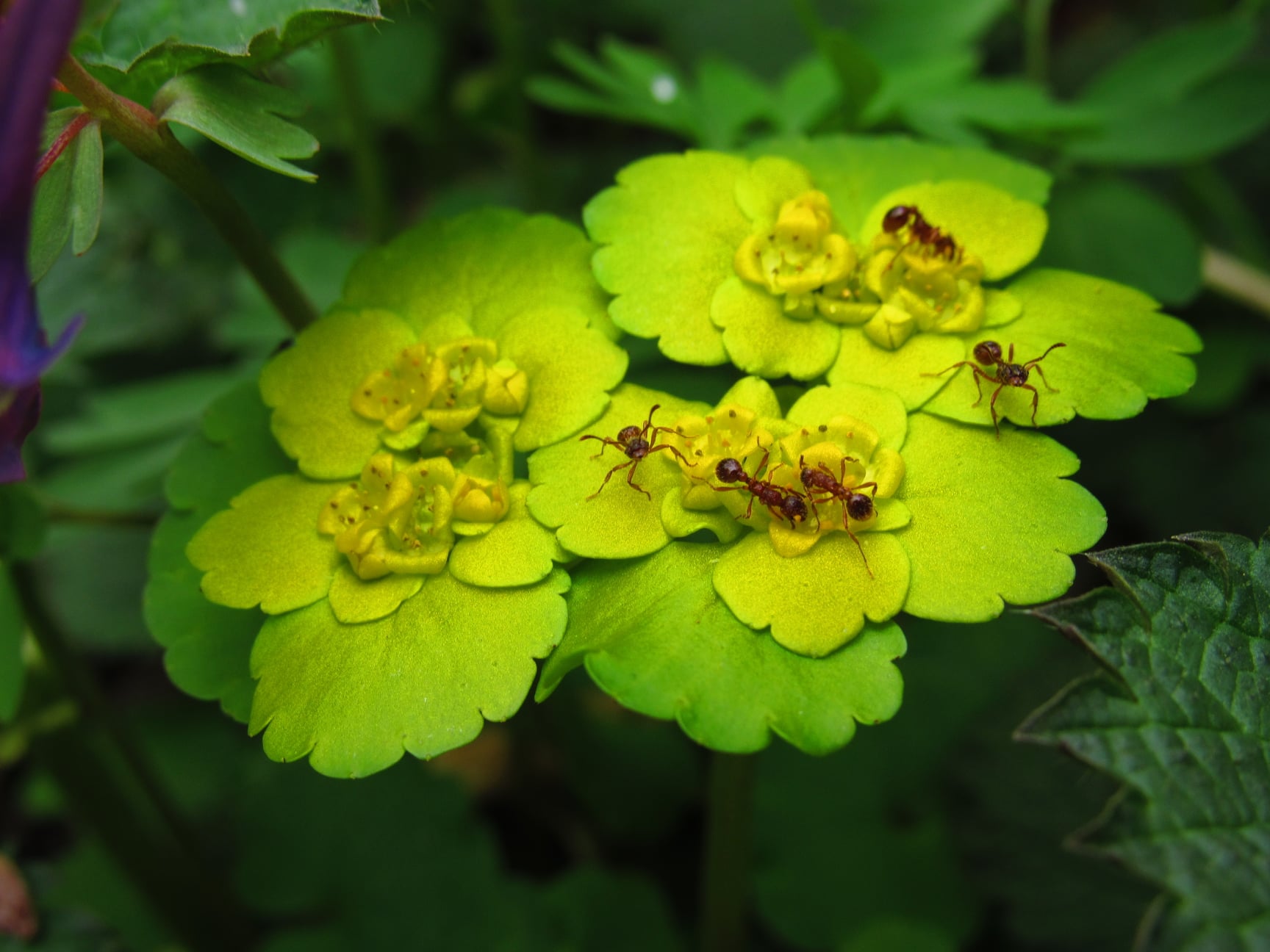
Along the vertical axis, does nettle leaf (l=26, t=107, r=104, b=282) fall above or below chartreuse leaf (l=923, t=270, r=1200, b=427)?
below

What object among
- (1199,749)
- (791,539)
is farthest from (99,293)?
(1199,749)

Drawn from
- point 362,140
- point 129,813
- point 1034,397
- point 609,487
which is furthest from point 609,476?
point 362,140

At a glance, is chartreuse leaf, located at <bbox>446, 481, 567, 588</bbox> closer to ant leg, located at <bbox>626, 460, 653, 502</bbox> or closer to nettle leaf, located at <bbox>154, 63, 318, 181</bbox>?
ant leg, located at <bbox>626, 460, 653, 502</bbox>

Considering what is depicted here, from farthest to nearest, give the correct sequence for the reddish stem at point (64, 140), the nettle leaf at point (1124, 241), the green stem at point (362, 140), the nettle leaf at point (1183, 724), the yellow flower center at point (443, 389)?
the green stem at point (362, 140)
the nettle leaf at point (1124, 241)
the yellow flower center at point (443, 389)
the reddish stem at point (64, 140)
the nettle leaf at point (1183, 724)

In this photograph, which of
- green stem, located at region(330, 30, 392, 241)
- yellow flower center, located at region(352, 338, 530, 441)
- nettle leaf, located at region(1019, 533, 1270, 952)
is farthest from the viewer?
green stem, located at region(330, 30, 392, 241)

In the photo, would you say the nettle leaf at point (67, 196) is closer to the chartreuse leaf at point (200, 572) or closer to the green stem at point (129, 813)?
the chartreuse leaf at point (200, 572)

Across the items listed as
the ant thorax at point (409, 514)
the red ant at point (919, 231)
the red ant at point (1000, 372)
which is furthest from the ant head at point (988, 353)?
the ant thorax at point (409, 514)

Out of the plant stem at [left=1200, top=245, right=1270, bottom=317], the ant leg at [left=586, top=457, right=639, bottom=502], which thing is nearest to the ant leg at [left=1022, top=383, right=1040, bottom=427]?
the ant leg at [left=586, top=457, right=639, bottom=502]

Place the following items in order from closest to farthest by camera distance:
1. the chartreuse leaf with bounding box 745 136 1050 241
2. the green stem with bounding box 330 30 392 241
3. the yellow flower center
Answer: the yellow flower center < the chartreuse leaf with bounding box 745 136 1050 241 < the green stem with bounding box 330 30 392 241
